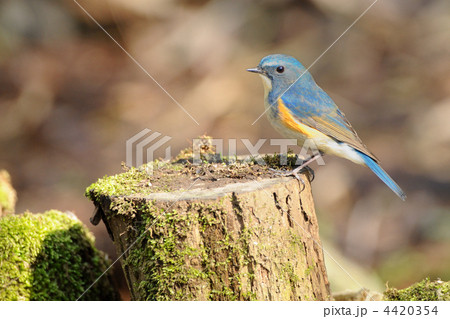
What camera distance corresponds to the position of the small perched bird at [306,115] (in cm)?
391

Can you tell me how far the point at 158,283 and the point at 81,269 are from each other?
1.16m

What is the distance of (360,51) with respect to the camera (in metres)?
7.80

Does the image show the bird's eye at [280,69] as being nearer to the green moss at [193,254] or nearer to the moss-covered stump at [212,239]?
the moss-covered stump at [212,239]

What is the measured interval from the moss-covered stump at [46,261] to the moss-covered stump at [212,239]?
30.0 inches

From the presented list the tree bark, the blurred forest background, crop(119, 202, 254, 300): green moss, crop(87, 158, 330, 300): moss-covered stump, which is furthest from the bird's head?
the blurred forest background

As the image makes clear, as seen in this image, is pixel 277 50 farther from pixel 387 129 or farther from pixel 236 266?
pixel 236 266

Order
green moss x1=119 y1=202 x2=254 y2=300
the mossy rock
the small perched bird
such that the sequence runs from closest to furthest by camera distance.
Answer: green moss x1=119 y1=202 x2=254 y2=300, the small perched bird, the mossy rock

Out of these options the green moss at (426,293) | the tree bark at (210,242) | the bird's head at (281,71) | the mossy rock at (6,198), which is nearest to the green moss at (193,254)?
the tree bark at (210,242)

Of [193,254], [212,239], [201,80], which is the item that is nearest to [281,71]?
[212,239]

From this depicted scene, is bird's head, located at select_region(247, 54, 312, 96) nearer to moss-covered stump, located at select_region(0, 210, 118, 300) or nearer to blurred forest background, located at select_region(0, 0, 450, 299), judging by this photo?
moss-covered stump, located at select_region(0, 210, 118, 300)

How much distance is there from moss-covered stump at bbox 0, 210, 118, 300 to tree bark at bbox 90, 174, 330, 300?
864mm

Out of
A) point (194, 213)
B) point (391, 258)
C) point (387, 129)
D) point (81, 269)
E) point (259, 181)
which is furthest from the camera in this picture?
point (387, 129)

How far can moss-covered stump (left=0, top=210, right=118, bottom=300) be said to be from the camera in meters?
3.54
